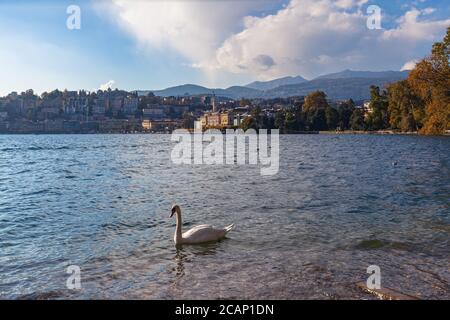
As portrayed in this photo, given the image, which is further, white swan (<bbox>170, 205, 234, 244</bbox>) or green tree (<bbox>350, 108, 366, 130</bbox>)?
green tree (<bbox>350, 108, 366, 130</bbox>)

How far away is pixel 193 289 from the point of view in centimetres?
685

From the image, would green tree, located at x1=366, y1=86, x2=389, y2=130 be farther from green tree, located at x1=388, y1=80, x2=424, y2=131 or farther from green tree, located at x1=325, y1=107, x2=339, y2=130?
green tree, located at x1=325, y1=107, x2=339, y2=130

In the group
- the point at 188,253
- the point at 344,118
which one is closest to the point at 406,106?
the point at 344,118

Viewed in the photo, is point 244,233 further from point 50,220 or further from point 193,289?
point 50,220

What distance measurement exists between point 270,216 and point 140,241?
420 cm

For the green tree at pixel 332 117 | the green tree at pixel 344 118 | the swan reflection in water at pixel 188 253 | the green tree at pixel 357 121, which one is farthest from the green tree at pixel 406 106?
the swan reflection in water at pixel 188 253

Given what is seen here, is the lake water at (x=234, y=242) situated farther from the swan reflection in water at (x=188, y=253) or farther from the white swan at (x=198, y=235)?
the white swan at (x=198, y=235)

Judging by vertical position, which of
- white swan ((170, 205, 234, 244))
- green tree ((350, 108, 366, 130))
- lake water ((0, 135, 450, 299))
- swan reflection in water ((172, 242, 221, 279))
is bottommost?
swan reflection in water ((172, 242, 221, 279))

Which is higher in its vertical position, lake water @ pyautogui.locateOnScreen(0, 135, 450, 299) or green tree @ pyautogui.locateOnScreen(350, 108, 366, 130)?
green tree @ pyautogui.locateOnScreen(350, 108, 366, 130)

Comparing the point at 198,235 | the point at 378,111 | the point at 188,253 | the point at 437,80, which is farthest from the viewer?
the point at 378,111

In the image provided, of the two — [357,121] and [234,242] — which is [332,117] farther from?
[234,242]

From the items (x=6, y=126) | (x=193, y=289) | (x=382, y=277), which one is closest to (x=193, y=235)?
(x=193, y=289)

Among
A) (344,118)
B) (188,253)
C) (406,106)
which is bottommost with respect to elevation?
(188,253)

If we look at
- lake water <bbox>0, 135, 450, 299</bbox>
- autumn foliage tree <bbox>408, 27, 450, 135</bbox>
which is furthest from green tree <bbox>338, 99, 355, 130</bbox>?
lake water <bbox>0, 135, 450, 299</bbox>
